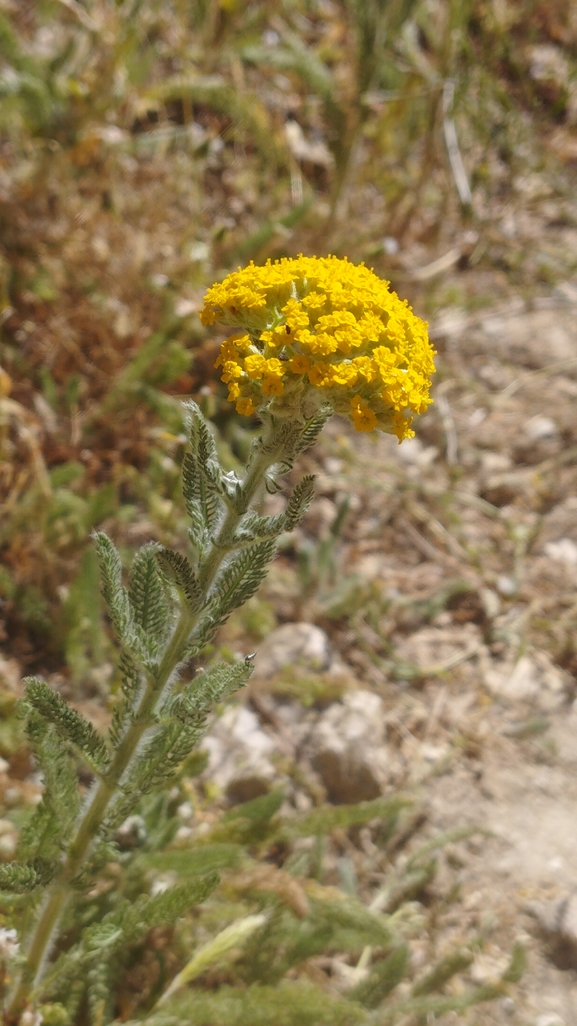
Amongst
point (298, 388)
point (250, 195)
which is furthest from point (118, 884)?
point (250, 195)

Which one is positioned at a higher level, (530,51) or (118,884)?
(530,51)

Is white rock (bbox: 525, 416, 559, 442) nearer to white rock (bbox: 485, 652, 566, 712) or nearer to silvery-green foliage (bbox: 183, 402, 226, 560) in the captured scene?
white rock (bbox: 485, 652, 566, 712)

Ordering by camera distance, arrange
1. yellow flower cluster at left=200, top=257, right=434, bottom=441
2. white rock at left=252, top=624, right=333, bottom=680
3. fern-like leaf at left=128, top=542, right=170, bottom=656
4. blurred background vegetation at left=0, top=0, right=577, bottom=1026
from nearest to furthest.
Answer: yellow flower cluster at left=200, top=257, right=434, bottom=441 < fern-like leaf at left=128, top=542, right=170, bottom=656 < blurred background vegetation at left=0, top=0, right=577, bottom=1026 < white rock at left=252, top=624, right=333, bottom=680

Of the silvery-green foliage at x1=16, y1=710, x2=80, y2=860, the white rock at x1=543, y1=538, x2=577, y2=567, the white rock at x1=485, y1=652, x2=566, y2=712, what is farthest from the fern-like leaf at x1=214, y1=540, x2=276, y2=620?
the white rock at x1=543, y1=538, x2=577, y2=567

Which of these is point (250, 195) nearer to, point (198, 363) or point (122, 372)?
point (198, 363)

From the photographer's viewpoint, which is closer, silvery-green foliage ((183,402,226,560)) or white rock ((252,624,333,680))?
silvery-green foliage ((183,402,226,560))

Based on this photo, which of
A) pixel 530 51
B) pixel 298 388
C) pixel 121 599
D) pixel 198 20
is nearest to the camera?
pixel 298 388

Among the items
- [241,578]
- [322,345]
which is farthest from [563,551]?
[322,345]
